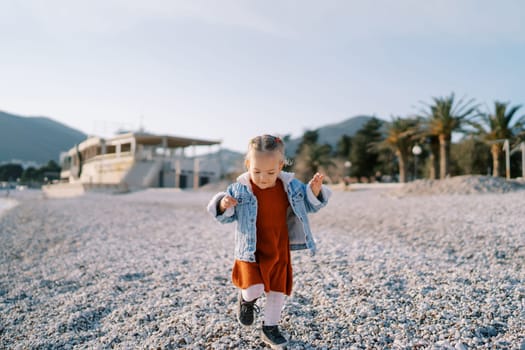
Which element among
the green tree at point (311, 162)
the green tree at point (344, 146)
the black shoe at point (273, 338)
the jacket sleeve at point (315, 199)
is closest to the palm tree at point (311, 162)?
the green tree at point (311, 162)

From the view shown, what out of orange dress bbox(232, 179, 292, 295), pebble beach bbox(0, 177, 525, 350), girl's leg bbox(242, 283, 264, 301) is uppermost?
orange dress bbox(232, 179, 292, 295)

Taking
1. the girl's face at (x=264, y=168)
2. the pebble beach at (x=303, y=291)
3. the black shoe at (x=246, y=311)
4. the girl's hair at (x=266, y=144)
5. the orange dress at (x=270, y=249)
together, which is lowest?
the pebble beach at (x=303, y=291)

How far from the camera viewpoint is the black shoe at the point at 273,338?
2566 millimetres

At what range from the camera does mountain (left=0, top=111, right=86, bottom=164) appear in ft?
27.7

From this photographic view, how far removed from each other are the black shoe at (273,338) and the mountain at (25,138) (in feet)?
25.1

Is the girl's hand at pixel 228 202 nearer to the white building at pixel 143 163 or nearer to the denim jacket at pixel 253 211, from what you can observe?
the denim jacket at pixel 253 211

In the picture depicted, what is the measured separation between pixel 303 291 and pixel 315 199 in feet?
5.06

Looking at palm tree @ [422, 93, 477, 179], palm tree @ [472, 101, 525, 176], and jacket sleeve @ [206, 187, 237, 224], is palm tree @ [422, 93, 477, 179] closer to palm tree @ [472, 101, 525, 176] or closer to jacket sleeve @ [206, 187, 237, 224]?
palm tree @ [472, 101, 525, 176]

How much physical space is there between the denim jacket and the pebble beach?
69 cm

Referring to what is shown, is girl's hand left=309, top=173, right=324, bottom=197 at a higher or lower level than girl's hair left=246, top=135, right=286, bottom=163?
lower

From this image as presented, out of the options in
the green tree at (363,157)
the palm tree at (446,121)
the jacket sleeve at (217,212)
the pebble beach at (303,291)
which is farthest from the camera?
the green tree at (363,157)

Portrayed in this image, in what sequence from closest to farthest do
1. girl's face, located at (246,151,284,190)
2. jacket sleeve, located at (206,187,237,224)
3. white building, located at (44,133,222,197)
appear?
girl's face, located at (246,151,284,190), jacket sleeve, located at (206,187,237,224), white building, located at (44,133,222,197)

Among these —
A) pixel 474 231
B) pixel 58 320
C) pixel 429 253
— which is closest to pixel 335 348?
pixel 58 320

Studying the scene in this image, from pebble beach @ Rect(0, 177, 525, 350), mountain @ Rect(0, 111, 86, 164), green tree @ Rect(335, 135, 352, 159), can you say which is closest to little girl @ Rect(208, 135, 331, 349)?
pebble beach @ Rect(0, 177, 525, 350)
